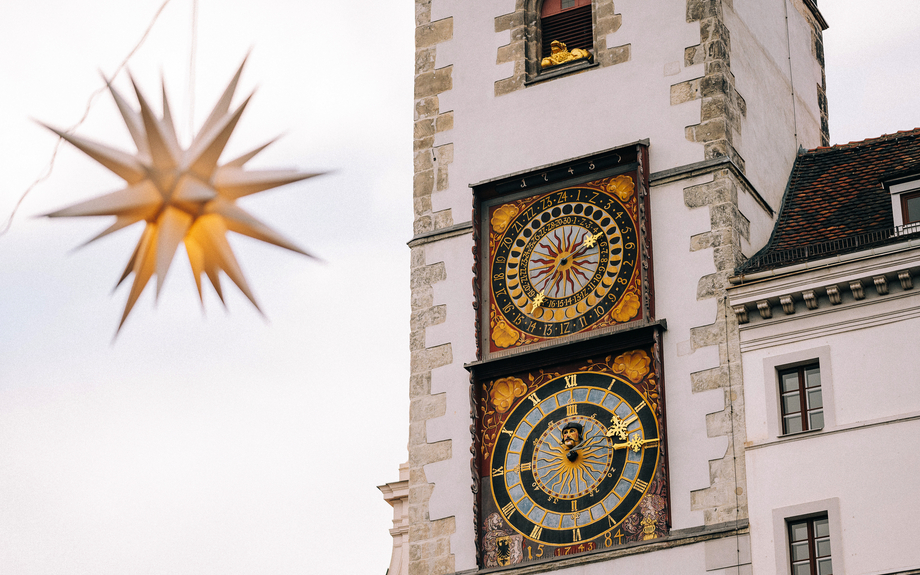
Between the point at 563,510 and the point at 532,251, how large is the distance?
11.7ft

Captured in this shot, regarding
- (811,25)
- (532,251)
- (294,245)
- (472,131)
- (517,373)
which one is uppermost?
(811,25)

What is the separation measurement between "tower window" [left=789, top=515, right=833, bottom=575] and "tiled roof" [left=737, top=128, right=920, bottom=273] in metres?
3.23

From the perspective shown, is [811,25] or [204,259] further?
[811,25]

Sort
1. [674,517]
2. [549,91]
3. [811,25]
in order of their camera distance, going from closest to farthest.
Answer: [674,517], [549,91], [811,25]

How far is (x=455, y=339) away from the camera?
25359mm

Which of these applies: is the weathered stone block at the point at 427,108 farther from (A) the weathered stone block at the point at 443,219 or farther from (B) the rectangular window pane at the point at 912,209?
(B) the rectangular window pane at the point at 912,209

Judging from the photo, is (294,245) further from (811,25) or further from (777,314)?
(811,25)

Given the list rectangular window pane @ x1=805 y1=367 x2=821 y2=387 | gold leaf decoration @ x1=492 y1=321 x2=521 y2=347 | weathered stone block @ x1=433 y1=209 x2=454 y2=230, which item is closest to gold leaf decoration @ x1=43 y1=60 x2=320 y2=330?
rectangular window pane @ x1=805 y1=367 x2=821 y2=387

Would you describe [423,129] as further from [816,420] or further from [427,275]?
[816,420]

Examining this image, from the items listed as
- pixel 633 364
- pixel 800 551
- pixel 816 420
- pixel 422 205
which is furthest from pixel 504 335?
pixel 800 551

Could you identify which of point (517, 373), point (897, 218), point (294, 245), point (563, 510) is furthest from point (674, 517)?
point (294, 245)

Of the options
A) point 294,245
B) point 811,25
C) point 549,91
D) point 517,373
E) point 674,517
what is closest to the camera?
point 294,245

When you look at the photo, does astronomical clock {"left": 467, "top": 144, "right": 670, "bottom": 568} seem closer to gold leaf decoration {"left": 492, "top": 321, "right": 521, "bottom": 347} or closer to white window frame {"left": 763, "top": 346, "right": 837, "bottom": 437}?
gold leaf decoration {"left": 492, "top": 321, "right": 521, "bottom": 347}

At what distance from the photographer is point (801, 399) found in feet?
75.1
